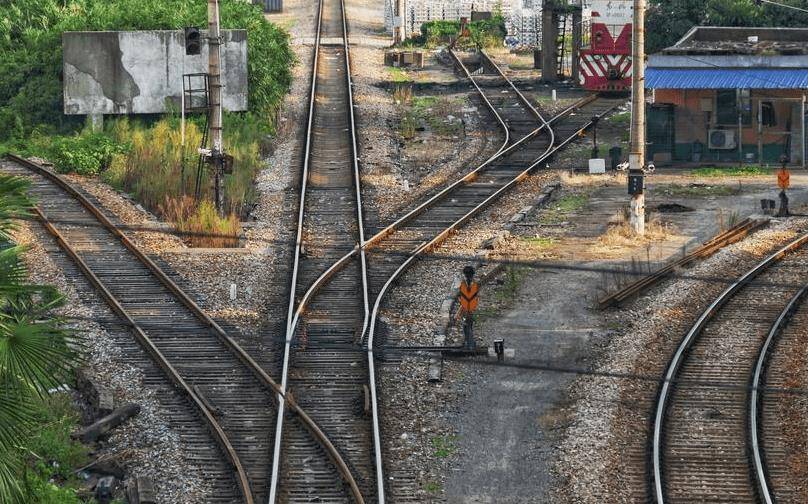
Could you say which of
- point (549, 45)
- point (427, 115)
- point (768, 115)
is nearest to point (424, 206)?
point (768, 115)

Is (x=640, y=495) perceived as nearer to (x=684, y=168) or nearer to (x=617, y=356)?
(x=617, y=356)

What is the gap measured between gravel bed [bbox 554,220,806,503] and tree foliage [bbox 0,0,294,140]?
18722 millimetres

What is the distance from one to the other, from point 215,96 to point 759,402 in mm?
13244

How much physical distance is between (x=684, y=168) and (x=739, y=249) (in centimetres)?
949

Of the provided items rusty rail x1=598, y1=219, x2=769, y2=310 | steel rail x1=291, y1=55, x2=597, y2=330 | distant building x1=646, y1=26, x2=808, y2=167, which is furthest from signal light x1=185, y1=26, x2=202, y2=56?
distant building x1=646, y1=26, x2=808, y2=167

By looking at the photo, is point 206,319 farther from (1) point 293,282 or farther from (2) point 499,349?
(2) point 499,349

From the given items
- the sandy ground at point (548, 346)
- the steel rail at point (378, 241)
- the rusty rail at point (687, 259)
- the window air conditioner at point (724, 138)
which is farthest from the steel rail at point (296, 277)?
the window air conditioner at point (724, 138)

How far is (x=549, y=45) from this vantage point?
1933 inches

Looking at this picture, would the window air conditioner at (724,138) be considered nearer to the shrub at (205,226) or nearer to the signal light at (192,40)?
the shrub at (205,226)

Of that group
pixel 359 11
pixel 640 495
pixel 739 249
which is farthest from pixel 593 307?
pixel 359 11

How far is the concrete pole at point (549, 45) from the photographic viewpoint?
49.1 metres

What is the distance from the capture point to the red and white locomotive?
4409 cm

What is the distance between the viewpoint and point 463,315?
22.2 meters

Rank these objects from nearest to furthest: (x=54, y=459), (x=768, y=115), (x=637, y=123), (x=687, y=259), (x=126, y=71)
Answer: (x=54, y=459)
(x=687, y=259)
(x=637, y=123)
(x=768, y=115)
(x=126, y=71)
